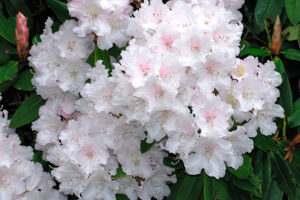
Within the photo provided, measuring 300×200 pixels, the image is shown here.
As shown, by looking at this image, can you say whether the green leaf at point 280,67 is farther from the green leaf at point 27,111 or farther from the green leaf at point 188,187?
the green leaf at point 27,111

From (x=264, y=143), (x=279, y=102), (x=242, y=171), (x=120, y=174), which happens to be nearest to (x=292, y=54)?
(x=279, y=102)

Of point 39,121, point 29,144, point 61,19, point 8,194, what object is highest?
point 61,19

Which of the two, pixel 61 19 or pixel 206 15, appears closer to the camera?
pixel 206 15

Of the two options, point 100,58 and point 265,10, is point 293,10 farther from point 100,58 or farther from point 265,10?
point 100,58

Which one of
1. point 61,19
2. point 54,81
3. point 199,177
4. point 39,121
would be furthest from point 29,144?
point 199,177

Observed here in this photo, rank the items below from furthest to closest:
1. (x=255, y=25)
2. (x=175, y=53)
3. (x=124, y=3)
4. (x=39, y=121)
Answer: (x=255, y=25)
(x=39, y=121)
(x=124, y=3)
(x=175, y=53)

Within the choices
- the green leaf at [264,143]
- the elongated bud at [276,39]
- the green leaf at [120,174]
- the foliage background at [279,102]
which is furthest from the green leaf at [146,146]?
the elongated bud at [276,39]

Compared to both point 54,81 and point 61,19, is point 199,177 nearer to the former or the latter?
point 54,81
